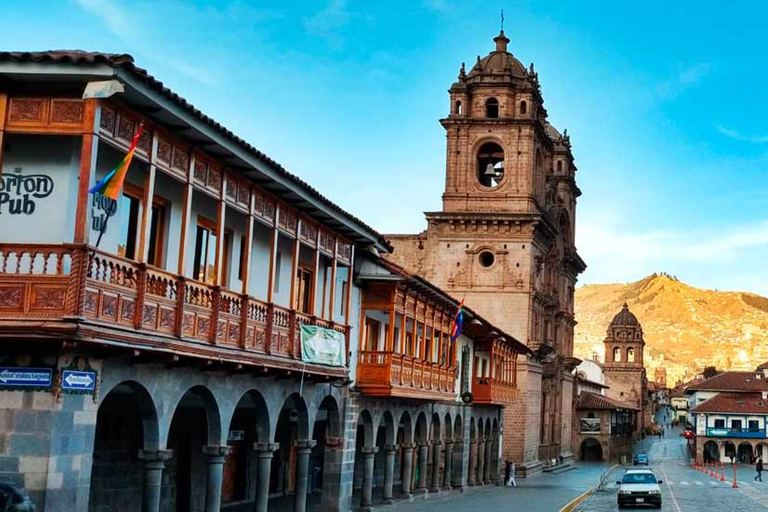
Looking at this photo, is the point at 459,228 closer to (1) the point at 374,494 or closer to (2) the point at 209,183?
(1) the point at 374,494

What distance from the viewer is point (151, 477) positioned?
15445 mm

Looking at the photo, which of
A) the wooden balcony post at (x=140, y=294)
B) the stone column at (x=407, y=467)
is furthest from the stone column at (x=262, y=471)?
the stone column at (x=407, y=467)

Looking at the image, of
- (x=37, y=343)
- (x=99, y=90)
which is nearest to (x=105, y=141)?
(x=99, y=90)

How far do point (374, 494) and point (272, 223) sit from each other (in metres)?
17.9

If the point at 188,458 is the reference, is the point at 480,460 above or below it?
below

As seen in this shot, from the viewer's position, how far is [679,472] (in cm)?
6650

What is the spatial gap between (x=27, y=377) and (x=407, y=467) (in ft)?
69.8

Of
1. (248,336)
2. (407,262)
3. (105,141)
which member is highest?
(407,262)

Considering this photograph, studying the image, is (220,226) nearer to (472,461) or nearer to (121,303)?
(121,303)

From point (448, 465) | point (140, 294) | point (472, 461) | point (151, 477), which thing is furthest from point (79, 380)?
point (472, 461)

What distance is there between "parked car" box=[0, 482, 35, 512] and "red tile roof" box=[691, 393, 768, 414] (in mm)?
81125

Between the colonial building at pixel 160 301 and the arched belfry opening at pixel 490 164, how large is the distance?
27.2 m

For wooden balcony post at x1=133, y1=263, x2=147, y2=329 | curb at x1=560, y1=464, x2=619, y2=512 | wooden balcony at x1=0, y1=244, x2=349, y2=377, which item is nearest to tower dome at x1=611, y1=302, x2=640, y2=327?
curb at x1=560, y1=464, x2=619, y2=512

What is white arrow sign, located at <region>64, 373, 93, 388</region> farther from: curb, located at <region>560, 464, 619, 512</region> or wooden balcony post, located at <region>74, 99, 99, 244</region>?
curb, located at <region>560, 464, 619, 512</region>
